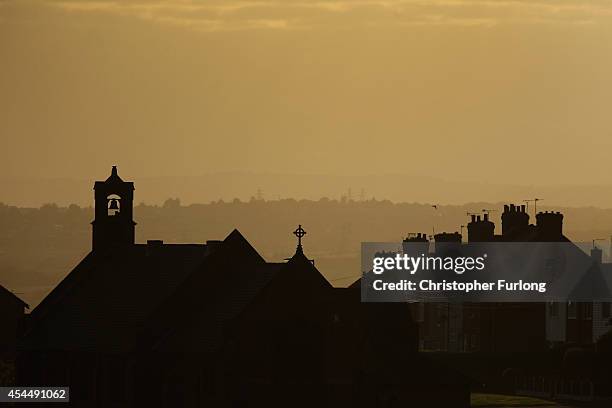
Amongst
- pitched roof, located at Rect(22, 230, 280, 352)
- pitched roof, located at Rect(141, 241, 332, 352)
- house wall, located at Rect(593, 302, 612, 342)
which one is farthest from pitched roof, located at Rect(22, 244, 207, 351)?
house wall, located at Rect(593, 302, 612, 342)

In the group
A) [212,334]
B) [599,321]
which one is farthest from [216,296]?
[599,321]

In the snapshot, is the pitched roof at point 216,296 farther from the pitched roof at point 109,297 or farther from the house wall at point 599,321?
the house wall at point 599,321

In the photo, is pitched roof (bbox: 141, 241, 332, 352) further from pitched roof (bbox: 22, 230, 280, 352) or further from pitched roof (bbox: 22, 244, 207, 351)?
pitched roof (bbox: 22, 244, 207, 351)

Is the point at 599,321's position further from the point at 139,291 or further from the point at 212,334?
the point at 212,334

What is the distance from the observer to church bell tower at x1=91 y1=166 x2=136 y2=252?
110062 mm

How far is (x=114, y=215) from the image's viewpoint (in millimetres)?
111500

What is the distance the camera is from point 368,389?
9706 cm

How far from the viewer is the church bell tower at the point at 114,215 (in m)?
110

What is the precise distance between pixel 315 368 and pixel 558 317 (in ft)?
164

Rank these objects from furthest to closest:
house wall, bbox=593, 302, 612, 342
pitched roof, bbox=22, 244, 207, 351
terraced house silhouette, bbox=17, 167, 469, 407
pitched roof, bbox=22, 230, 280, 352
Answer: house wall, bbox=593, 302, 612, 342 → pitched roof, bbox=22, 244, 207, 351 → pitched roof, bbox=22, 230, 280, 352 → terraced house silhouette, bbox=17, 167, 469, 407

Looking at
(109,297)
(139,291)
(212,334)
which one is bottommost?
(212,334)

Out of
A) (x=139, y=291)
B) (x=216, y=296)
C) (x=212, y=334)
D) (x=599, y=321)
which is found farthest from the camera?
(x=599, y=321)

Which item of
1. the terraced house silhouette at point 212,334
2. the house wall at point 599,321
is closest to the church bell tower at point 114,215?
Answer: the terraced house silhouette at point 212,334

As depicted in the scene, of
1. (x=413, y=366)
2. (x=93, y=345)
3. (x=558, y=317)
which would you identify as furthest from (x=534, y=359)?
(x=93, y=345)
